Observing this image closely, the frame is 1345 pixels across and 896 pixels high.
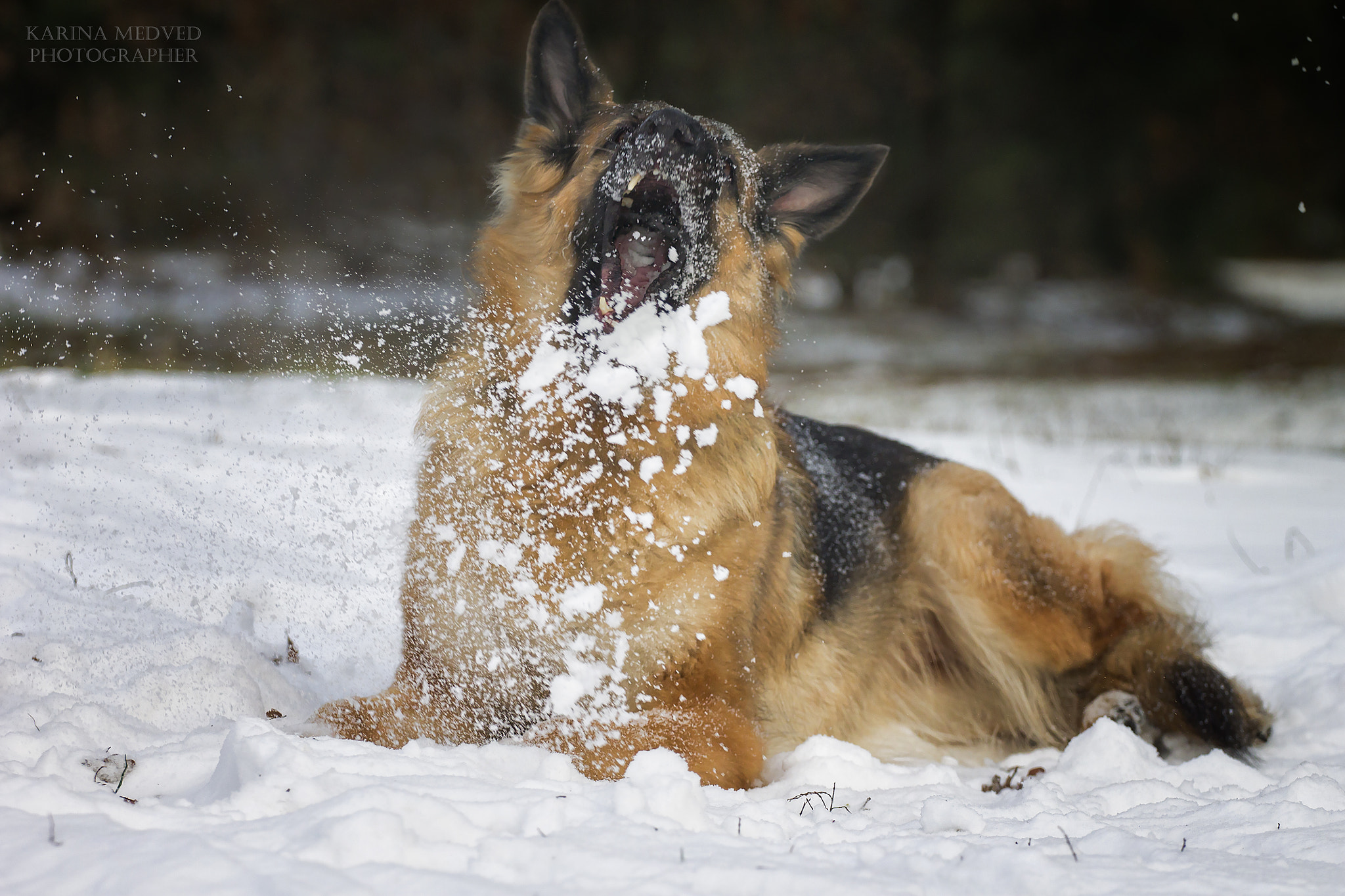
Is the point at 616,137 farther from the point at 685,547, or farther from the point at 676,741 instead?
the point at 676,741

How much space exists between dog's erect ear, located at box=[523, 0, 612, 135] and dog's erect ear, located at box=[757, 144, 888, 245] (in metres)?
0.67

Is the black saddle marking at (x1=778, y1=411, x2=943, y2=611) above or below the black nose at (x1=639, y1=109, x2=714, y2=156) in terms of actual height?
below

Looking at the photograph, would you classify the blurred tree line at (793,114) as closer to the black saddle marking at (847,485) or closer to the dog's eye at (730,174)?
the black saddle marking at (847,485)

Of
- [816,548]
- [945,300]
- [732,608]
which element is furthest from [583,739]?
[945,300]

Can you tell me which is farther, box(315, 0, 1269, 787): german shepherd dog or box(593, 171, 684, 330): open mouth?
box(593, 171, 684, 330): open mouth

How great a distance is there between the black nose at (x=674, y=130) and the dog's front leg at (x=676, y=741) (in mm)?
1696

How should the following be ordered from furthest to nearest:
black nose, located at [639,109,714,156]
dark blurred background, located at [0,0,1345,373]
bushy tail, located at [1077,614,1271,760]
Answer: dark blurred background, located at [0,0,1345,373], bushy tail, located at [1077,614,1271,760], black nose, located at [639,109,714,156]

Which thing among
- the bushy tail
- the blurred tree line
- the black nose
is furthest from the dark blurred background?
the bushy tail

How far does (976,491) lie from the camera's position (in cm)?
414

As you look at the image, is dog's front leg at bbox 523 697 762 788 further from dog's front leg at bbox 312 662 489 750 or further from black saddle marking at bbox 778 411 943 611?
black saddle marking at bbox 778 411 943 611

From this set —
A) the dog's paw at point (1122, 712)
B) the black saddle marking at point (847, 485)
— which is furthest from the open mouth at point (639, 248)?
the dog's paw at point (1122, 712)

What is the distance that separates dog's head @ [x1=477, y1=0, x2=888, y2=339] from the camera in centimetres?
314

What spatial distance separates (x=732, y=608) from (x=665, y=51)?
15722mm

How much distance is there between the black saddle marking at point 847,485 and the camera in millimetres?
3771
